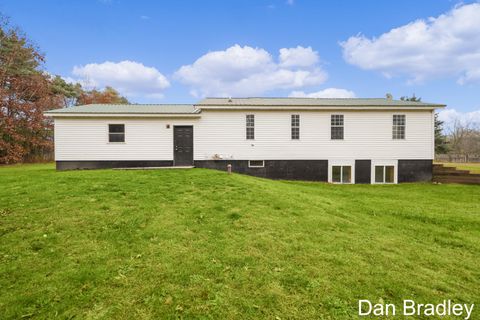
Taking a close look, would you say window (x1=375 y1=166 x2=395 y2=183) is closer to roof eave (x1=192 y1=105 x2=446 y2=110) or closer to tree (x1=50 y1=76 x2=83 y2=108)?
roof eave (x1=192 y1=105 x2=446 y2=110)

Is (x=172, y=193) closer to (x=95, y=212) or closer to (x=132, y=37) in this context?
(x=95, y=212)

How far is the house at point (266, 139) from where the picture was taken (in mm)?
12781

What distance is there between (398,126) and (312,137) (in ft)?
16.6

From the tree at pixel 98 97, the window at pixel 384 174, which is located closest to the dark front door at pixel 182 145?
the window at pixel 384 174

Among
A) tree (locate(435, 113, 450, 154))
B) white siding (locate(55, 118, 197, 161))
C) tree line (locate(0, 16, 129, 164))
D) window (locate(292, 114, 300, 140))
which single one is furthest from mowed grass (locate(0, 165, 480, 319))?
tree (locate(435, 113, 450, 154))

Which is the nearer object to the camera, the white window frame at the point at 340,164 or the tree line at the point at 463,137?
the white window frame at the point at 340,164

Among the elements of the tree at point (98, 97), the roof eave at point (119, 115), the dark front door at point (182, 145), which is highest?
the tree at point (98, 97)

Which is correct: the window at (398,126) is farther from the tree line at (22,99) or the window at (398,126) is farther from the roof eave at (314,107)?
the tree line at (22,99)

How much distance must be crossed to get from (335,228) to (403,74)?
1252 inches

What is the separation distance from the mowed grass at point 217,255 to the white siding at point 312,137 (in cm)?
618

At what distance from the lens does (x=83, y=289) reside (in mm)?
2914

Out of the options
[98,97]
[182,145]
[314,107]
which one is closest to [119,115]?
[182,145]

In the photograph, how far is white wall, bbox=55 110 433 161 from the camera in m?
12.8

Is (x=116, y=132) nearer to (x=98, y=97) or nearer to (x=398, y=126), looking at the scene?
(x=398, y=126)
